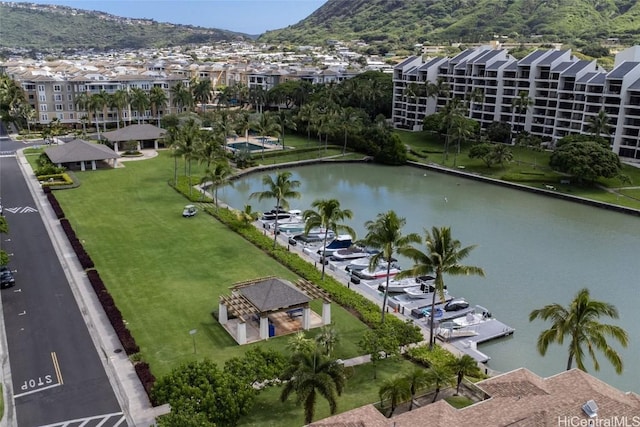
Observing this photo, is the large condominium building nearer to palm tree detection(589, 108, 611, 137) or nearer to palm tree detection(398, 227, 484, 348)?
palm tree detection(589, 108, 611, 137)

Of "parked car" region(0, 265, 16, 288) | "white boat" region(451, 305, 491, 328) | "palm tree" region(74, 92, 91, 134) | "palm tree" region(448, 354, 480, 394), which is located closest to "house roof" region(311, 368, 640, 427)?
"palm tree" region(448, 354, 480, 394)

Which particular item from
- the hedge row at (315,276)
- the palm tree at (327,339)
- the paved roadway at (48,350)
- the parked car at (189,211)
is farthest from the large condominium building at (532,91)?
the paved roadway at (48,350)

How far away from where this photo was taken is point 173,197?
58469mm

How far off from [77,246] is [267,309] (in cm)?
2010

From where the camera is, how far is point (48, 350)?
28.4m

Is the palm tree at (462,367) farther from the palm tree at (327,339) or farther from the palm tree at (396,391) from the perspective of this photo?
the palm tree at (327,339)

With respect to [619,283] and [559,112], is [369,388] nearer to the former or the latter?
[619,283]

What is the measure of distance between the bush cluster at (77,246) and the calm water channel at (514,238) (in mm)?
18328

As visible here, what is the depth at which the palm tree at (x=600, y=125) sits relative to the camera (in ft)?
240

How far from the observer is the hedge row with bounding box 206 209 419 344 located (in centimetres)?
3334

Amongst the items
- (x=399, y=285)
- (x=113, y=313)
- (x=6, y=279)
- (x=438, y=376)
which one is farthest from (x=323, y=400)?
A: (x=6, y=279)

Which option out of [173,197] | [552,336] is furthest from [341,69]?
[552,336]

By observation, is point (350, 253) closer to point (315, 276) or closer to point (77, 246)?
point (315, 276)

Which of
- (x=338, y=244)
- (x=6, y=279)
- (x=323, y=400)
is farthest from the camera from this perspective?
(x=338, y=244)
